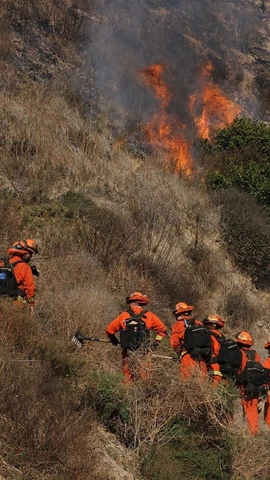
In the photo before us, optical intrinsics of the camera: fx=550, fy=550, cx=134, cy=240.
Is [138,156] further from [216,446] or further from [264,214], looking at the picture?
[216,446]

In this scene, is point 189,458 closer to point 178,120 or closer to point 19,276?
point 19,276

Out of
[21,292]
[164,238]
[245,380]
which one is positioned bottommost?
[164,238]

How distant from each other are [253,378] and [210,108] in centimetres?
1662

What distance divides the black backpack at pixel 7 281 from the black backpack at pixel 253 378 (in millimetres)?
3303

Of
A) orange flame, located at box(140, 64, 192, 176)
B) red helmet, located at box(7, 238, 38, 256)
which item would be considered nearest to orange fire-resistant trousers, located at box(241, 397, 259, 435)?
red helmet, located at box(7, 238, 38, 256)

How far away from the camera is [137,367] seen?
20.9 feet

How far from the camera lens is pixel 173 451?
5625 millimetres

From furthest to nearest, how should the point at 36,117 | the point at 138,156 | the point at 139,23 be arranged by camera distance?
the point at 139,23 → the point at 138,156 → the point at 36,117

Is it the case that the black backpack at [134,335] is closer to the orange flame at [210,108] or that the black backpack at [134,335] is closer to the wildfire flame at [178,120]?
the wildfire flame at [178,120]

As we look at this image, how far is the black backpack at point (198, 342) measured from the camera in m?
7.02

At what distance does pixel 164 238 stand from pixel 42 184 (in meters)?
3.09

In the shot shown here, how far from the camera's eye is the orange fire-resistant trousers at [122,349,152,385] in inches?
247

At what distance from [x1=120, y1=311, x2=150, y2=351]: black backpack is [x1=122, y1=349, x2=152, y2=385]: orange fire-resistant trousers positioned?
0.42ft

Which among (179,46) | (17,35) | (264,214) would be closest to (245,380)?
(264,214)
